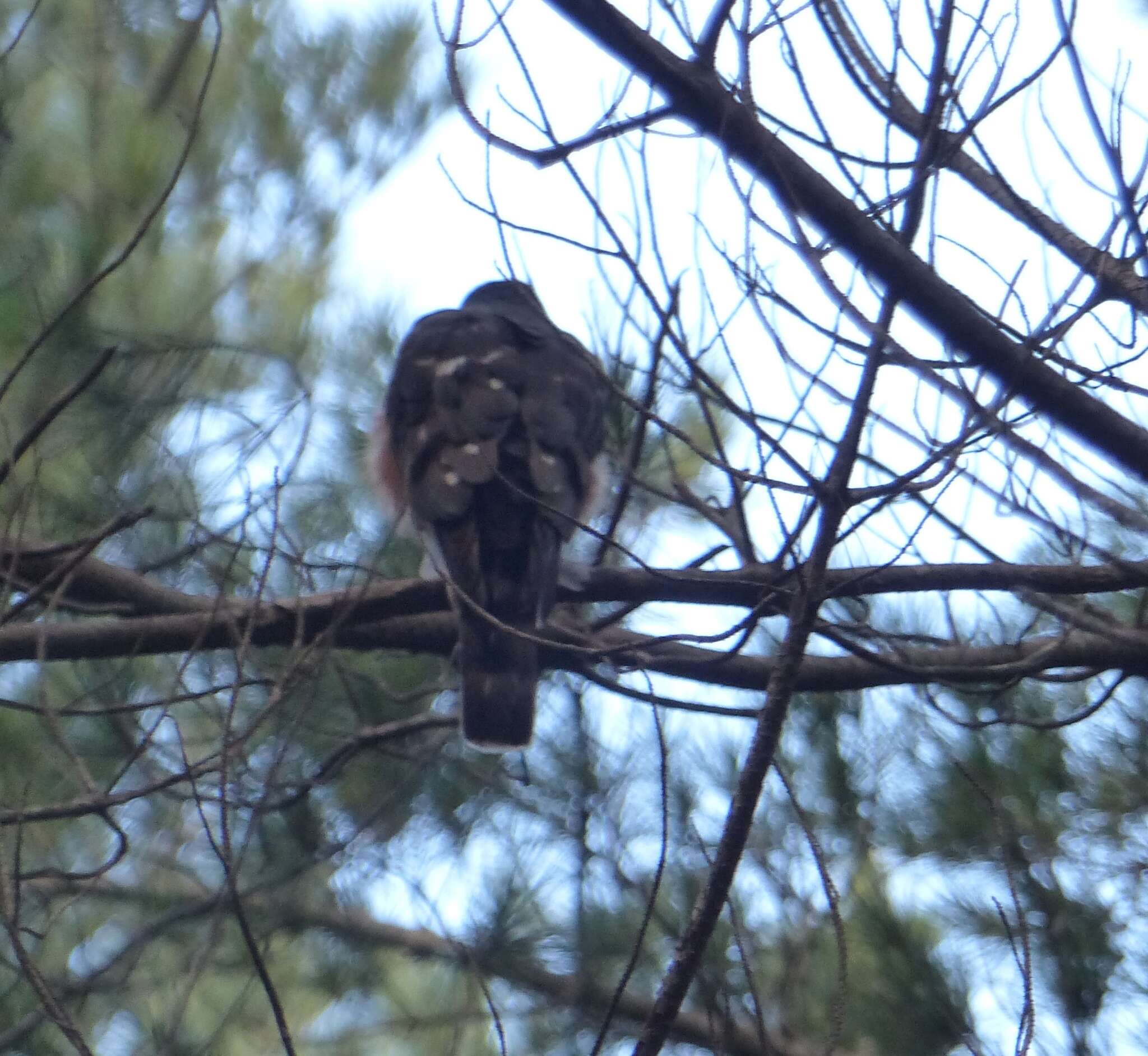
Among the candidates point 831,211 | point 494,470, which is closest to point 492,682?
point 494,470

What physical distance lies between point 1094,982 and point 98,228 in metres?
2.77

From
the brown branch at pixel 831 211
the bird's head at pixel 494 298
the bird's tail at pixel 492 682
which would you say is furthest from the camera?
the bird's head at pixel 494 298

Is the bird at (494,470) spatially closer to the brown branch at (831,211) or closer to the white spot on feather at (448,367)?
the white spot on feather at (448,367)

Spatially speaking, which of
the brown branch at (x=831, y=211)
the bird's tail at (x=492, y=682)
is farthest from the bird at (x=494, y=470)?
the brown branch at (x=831, y=211)

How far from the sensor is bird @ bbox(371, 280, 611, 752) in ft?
11.5

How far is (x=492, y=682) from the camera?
348 centimetres

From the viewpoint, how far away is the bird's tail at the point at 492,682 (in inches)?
137

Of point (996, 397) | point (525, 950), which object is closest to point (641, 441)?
point (996, 397)

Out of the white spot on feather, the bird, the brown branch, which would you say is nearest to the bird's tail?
the bird

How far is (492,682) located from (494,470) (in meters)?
0.52

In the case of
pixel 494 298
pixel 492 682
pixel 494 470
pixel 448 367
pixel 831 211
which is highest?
pixel 494 298

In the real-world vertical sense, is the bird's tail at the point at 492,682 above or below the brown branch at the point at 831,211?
below

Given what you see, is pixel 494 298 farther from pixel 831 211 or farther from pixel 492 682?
pixel 831 211

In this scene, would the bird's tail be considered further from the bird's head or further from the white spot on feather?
the bird's head
